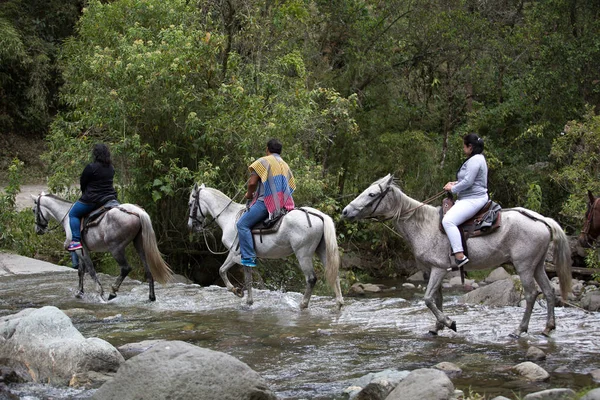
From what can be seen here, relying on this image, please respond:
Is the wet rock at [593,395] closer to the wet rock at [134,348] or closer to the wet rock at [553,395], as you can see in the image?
the wet rock at [553,395]

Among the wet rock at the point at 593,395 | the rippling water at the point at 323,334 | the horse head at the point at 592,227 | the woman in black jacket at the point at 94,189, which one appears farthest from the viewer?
the woman in black jacket at the point at 94,189

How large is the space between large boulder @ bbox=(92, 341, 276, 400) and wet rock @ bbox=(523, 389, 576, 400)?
6.67 feet

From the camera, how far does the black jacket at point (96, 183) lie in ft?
38.3

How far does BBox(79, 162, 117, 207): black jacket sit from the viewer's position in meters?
11.7

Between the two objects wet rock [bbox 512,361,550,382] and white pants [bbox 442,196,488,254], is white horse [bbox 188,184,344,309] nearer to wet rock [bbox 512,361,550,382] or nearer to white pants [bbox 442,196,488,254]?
white pants [bbox 442,196,488,254]

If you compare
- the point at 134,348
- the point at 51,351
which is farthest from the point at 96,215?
the point at 51,351

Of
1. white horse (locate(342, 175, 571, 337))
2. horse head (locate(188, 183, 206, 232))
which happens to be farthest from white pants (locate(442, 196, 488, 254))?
horse head (locate(188, 183, 206, 232))

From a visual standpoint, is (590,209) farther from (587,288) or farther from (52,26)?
(52,26)

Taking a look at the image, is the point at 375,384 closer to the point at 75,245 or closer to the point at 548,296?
the point at 548,296

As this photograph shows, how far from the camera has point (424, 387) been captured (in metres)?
5.98

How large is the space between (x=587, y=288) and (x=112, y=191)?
385 inches

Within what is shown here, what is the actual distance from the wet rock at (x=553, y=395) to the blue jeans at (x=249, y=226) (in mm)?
5711

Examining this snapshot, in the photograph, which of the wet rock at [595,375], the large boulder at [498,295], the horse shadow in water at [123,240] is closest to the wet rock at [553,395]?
the wet rock at [595,375]

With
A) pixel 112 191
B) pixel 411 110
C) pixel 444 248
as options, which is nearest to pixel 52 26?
pixel 411 110
